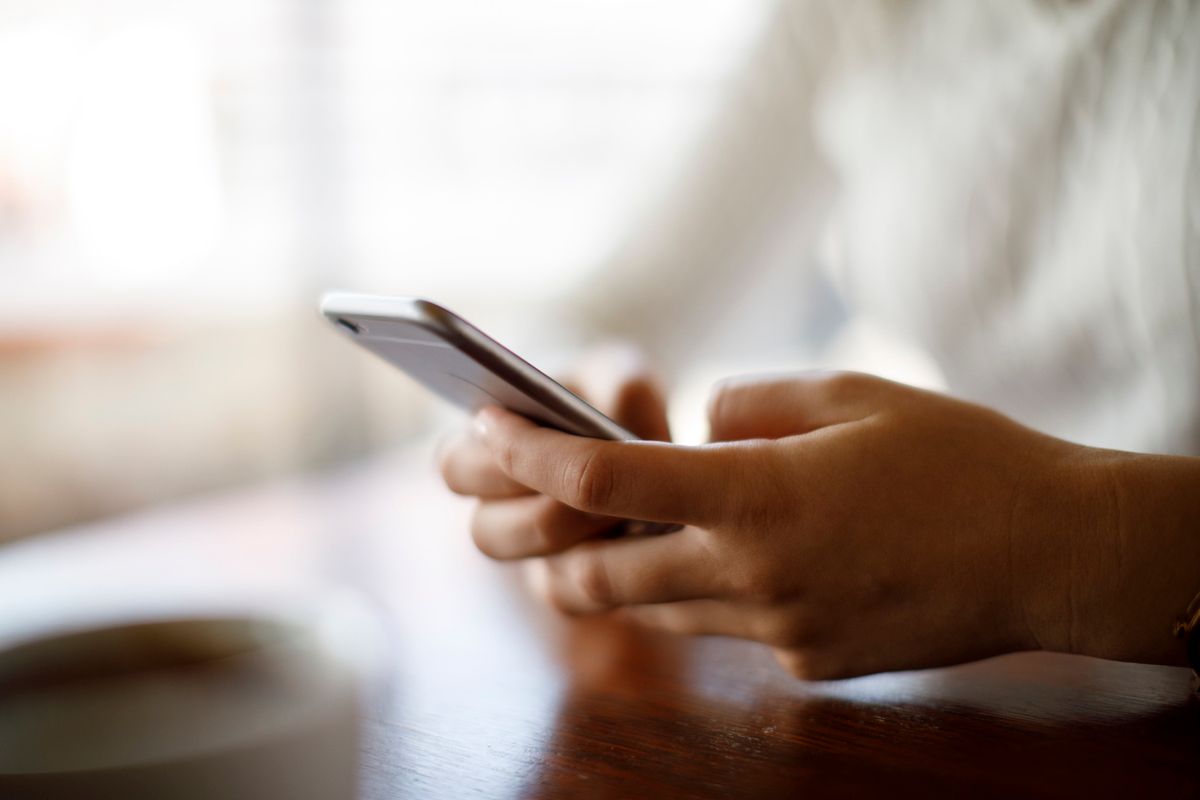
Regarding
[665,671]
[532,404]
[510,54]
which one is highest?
[510,54]

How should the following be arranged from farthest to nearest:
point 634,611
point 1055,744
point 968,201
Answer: point 968,201 → point 634,611 → point 1055,744

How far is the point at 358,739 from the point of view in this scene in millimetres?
232

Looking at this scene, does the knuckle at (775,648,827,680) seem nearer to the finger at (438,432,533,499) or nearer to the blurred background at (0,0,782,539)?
the finger at (438,432,533,499)

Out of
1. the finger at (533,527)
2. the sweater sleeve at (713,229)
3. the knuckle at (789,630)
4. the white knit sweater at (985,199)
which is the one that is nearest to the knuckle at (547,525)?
the finger at (533,527)

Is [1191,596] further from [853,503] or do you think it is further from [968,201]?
[968,201]

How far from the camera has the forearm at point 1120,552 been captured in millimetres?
349

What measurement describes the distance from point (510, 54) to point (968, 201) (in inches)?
60.0

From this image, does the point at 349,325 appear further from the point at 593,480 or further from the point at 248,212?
the point at 248,212

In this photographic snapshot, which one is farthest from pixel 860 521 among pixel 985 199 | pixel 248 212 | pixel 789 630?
pixel 248 212

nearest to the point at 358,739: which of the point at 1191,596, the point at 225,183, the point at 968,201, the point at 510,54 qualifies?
the point at 1191,596

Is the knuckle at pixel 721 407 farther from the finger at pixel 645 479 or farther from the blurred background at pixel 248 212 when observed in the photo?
the blurred background at pixel 248 212

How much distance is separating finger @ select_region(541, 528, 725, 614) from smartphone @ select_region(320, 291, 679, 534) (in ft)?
0.11

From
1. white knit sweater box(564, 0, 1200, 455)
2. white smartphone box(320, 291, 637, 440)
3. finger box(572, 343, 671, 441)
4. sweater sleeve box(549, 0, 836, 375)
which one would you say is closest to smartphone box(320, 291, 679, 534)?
white smartphone box(320, 291, 637, 440)

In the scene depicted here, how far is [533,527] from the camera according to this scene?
43 cm
